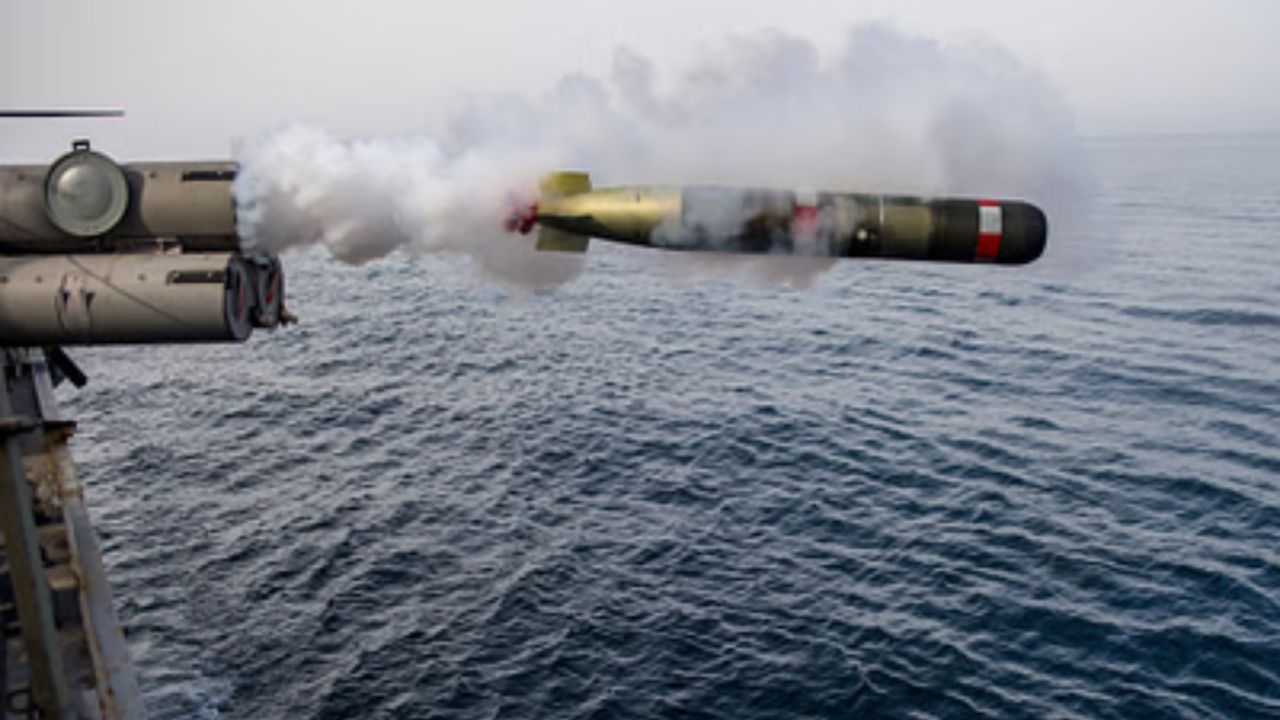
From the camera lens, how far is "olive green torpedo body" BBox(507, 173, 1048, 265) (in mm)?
20922

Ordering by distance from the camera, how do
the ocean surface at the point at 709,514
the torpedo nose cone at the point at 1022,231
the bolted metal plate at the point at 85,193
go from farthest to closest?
1. the ocean surface at the point at 709,514
2. the torpedo nose cone at the point at 1022,231
3. the bolted metal plate at the point at 85,193

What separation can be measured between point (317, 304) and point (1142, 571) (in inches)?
2298

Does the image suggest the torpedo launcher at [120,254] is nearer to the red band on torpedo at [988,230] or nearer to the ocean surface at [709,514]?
the ocean surface at [709,514]

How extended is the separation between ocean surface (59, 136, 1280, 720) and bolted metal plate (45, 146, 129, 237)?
13.1 metres

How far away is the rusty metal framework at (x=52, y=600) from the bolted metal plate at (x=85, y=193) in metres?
3.71

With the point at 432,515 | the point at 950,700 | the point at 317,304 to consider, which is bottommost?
the point at 950,700

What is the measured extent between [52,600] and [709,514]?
20217mm

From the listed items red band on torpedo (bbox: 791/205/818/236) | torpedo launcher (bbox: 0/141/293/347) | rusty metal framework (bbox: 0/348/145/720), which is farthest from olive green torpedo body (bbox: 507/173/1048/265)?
rusty metal framework (bbox: 0/348/145/720)

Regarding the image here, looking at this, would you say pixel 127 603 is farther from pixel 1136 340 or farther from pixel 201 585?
pixel 1136 340

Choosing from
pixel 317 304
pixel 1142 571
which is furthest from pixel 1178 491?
pixel 317 304

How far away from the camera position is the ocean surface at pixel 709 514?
86.0 ft

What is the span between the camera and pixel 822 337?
60500 mm

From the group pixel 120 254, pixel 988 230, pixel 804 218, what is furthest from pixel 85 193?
pixel 988 230

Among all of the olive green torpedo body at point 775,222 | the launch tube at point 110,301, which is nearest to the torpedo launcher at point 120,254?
the launch tube at point 110,301
